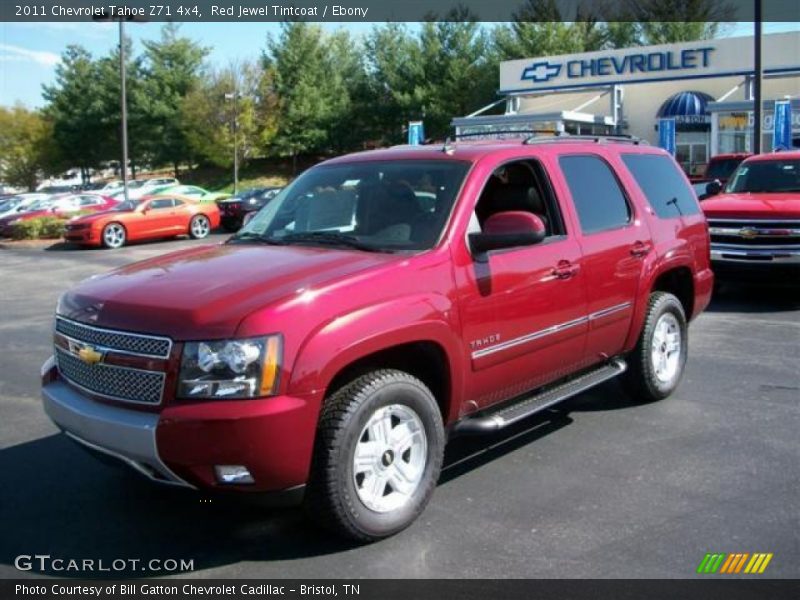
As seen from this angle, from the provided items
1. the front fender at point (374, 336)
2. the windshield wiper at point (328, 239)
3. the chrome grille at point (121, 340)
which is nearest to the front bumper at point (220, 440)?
the front fender at point (374, 336)

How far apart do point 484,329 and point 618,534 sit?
4.04 feet

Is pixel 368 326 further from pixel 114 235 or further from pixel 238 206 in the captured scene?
pixel 238 206

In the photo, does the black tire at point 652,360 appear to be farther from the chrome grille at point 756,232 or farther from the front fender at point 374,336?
the chrome grille at point 756,232

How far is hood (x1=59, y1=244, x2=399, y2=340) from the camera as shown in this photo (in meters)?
3.62

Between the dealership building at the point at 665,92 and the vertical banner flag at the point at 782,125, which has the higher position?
the dealership building at the point at 665,92

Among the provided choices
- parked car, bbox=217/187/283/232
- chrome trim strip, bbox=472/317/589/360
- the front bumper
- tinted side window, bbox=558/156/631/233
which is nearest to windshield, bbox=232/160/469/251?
chrome trim strip, bbox=472/317/589/360

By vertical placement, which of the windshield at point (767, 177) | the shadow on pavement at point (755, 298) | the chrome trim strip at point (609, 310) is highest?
the windshield at point (767, 177)

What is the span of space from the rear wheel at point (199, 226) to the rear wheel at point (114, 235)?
228cm

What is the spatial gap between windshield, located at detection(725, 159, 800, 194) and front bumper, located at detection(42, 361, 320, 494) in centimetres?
988

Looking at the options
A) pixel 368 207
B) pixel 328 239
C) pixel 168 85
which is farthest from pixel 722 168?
pixel 168 85

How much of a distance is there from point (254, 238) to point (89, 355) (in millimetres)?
1413

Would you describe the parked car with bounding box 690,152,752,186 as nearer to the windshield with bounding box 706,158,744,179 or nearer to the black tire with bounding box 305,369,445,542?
the windshield with bounding box 706,158,744,179

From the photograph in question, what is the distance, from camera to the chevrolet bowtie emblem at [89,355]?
3.85 meters

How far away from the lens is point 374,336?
3.84 metres
